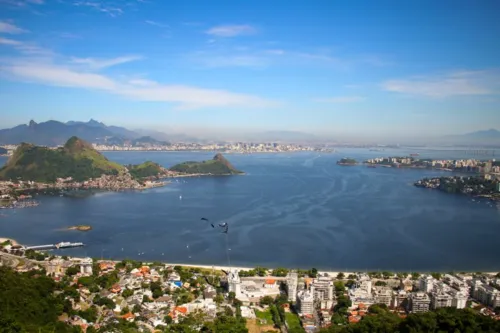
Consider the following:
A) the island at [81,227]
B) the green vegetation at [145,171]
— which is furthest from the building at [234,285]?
the green vegetation at [145,171]

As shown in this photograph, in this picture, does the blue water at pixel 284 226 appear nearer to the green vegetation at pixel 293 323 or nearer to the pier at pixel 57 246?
the pier at pixel 57 246

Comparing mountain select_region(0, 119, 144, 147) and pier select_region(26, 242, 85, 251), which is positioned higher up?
mountain select_region(0, 119, 144, 147)

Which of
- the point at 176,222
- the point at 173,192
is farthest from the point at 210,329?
the point at 173,192

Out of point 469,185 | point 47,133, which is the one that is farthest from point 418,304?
point 47,133

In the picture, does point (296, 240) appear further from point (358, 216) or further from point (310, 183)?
point (310, 183)

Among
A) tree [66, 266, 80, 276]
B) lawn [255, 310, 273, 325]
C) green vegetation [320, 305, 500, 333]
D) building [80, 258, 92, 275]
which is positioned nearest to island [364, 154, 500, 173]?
green vegetation [320, 305, 500, 333]

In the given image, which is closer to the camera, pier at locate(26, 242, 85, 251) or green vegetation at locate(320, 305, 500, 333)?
green vegetation at locate(320, 305, 500, 333)

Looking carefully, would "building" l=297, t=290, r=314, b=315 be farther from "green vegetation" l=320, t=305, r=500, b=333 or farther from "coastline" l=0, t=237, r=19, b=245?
"coastline" l=0, t=237, r=19, b=245
